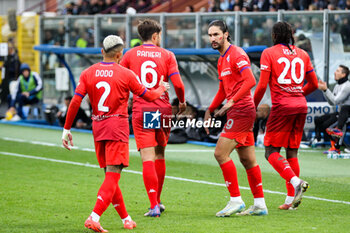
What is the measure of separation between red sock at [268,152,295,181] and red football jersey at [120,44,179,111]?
4.76 feet

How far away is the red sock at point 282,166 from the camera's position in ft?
25.7

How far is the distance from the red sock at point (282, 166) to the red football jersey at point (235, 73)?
2.42 feet

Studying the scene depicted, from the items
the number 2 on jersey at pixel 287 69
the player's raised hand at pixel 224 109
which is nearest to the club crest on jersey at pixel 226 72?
the player's raised hand at pixel 224 109

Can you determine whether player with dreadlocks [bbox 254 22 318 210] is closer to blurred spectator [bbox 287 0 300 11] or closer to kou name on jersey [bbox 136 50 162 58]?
kou name on jersey [bbox 136 50 162 58]

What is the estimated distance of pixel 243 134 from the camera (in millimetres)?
7582

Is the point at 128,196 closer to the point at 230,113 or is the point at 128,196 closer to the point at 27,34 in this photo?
the point at 230,113

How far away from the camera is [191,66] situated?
1738 centimetres

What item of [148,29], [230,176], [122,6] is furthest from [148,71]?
[122,6]

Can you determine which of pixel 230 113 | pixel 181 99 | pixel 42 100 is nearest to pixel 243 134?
pixel 230 113

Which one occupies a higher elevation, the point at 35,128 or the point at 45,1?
the point at 45,1

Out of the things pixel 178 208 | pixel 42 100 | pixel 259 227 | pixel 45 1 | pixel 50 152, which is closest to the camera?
pixel 259 227

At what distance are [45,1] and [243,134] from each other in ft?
103

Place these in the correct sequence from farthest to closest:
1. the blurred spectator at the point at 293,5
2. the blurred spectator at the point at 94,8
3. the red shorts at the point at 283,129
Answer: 1. the blurred spectator at the point at 94,8
2. the blurred spectator at the point at 293,5
3. the red shorts at the point at 283,129

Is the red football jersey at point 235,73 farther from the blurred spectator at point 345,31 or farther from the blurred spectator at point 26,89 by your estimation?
the blurred spectator at point 26,89
